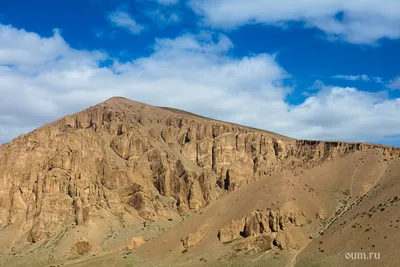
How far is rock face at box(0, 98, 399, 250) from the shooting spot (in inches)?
4680

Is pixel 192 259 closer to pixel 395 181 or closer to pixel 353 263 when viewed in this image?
pixel 353 263

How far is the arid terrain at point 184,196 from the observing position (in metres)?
77.3

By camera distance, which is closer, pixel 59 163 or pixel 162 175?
pixel 59 163

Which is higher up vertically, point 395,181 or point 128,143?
point 128,143

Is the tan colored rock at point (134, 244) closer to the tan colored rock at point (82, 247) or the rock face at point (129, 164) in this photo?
the tan colored rock at point (82, 247)

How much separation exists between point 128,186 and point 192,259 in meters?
52.0

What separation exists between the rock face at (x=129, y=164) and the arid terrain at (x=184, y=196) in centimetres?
33

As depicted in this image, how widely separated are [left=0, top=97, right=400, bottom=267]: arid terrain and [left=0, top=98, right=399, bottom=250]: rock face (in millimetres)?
328

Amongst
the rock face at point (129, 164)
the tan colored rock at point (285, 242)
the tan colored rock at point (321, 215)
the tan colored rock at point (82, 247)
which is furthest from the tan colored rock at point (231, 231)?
the tan colored rock at point (82, 247)

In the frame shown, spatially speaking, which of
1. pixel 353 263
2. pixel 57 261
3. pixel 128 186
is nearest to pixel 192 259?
pixel 353 263

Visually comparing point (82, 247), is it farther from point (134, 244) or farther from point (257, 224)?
point (257, 224)

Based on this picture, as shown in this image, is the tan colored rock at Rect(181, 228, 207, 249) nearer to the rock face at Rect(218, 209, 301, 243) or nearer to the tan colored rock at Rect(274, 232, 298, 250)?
the rock face at Rect(218, 209, 301, 243)

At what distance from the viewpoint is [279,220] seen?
8094 centimetres

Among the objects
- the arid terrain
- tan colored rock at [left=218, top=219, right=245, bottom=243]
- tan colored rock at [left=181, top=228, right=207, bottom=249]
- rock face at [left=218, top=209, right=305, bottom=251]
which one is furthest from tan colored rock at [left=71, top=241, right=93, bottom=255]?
tan colored rock at [left=218, top=219, right=245, bottom=243]
